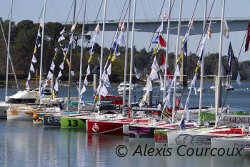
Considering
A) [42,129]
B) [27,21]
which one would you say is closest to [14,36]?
[27,21]

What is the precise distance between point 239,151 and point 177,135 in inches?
133

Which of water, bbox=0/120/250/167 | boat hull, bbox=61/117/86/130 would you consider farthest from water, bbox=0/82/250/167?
boat hull, bbox=61/117/86/130

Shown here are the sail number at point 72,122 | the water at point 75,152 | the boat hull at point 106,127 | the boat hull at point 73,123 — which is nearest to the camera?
the water at point 75,152

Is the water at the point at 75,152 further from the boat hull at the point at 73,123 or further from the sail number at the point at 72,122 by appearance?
the sail number at the point at 72,122

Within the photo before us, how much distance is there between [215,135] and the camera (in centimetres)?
3444

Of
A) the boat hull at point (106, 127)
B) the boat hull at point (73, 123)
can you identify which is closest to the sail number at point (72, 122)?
the boat hull at point (73, 123)

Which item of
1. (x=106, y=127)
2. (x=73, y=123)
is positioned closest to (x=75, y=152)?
(x=106, y=127)

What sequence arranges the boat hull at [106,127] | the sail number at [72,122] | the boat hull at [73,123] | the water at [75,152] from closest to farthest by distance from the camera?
the water at [75,152] < the boat hull at [106,127] < the boat hull at [73,123] < the sail number at [72,122]

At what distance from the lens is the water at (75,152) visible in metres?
34.2

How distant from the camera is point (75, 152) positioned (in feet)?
125

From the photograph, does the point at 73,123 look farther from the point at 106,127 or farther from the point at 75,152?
the point at 75,152

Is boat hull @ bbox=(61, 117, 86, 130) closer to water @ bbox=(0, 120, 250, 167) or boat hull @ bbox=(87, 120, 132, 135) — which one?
water @ bbox=(0, 120, 250, 167)

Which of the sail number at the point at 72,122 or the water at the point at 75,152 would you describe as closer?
the water at the point at 75,152

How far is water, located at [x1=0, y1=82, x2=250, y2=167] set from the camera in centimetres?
3425
